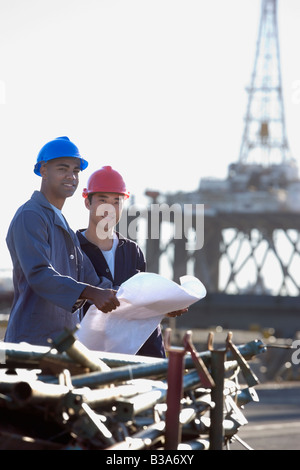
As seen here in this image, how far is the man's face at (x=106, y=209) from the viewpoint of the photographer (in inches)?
235

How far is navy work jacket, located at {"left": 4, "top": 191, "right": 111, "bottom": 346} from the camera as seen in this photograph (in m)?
4.86

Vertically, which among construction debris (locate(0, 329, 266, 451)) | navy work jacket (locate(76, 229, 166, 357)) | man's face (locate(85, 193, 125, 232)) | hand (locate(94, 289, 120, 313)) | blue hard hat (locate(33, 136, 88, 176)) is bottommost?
construction debris (locate(0, 329, 266, 451))

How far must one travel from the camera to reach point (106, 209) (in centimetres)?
596

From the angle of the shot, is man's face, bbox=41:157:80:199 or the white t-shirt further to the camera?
the white t-shirt

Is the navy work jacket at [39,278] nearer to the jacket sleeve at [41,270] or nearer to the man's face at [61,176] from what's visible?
the jacket sleeve at [41,270]

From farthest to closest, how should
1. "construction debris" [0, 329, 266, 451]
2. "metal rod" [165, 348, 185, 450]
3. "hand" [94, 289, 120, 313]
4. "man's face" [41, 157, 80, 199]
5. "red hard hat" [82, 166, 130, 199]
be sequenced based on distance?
1. "red hard hat" [82, 166, 130, 199]
2. "man's face" [41, 157, 80, 199]
3. "hand" [94, 289, 120, 313]
4. "metal rod" [165, 348, 185, 450]
5. "construction debris" [0, 329, 266, 451]

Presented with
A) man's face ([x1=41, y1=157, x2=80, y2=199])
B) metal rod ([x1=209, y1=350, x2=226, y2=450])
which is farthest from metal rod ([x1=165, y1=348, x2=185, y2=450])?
man's face ([x1=41, y1=157, x2=80, y2=199])

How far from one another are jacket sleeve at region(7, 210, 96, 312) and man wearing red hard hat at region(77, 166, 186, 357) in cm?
100

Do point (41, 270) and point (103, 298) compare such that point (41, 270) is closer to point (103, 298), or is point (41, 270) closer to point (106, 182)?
point (103, 298)

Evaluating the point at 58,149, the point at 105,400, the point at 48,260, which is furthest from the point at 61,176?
the point at 105,400

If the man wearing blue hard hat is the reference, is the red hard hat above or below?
above

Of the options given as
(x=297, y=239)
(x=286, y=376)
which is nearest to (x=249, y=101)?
(x=297, y=239)

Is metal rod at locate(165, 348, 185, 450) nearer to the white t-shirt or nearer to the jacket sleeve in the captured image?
the jacket sleeve
